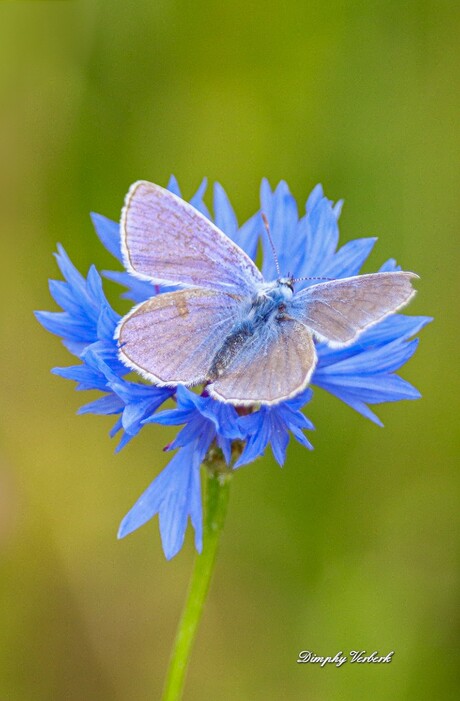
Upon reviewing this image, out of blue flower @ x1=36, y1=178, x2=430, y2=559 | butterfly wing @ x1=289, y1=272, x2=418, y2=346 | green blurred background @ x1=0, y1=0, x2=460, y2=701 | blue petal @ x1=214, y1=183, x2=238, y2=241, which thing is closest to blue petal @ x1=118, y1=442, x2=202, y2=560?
blue flower @ x1=36, y1=178, x2=430, y2=559

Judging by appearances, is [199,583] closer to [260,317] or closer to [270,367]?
[270,367]

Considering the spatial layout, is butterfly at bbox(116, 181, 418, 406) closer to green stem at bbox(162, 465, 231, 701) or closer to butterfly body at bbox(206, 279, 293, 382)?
butterfly body at bbox(206, 279, 293, 382)

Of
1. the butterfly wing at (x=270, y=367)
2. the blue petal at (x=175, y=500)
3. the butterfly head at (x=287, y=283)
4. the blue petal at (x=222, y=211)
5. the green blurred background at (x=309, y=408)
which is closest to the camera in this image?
the butterfly wing at (x=270, y=367)

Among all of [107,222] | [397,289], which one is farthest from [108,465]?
[397,289]

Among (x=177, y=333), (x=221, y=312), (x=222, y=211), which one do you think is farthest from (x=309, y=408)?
(x=177, y=333)

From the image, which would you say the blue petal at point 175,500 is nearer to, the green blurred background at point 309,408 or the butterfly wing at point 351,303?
the butterfly wing at point 351,303

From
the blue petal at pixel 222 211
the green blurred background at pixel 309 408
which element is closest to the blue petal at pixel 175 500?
the blue petal at pixel 222 211
